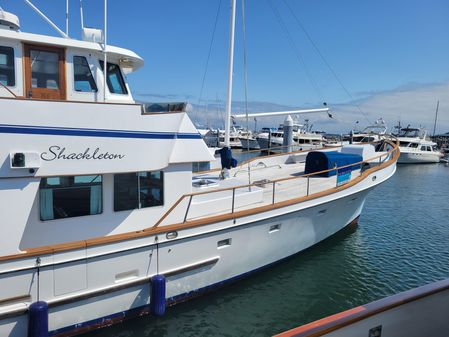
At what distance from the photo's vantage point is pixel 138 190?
6.11 meters

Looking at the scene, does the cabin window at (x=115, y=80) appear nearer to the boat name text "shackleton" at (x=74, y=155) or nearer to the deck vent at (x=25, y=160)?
the boat name text "shackleton" at (x=74, y=155)

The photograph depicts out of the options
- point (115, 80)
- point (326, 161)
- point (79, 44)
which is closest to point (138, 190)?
point (115, 80)

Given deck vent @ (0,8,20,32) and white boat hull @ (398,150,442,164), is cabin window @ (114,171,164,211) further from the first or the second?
white boat hull @ (398,150,442,164)

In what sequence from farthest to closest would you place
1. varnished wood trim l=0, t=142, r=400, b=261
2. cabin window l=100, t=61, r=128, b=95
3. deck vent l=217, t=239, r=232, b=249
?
deck vent l=217, t=239, r=232, b=249 → cabin window l=100, t=61, r=128, b=95 → varnished wood trim l=0, t=142, r=400, b=261

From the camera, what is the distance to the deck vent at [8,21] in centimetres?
561

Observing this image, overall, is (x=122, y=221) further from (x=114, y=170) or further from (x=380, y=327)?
(x=380, y=327)

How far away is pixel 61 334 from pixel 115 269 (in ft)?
4.01

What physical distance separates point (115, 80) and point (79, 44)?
0.94 metres

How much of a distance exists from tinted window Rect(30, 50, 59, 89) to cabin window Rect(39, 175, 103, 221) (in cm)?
154

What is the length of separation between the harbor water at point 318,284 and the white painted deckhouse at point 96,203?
14.7 inches

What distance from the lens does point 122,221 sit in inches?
235

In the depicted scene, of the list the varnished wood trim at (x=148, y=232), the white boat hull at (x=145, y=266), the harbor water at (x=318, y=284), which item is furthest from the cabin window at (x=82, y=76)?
the harbor water at (x=318, y=284)

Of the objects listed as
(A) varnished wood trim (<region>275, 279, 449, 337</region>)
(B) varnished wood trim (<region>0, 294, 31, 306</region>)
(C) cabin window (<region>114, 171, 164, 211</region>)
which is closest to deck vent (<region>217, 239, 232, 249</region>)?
(C) cabin window (<region>114, 171, 164, 211</region>)

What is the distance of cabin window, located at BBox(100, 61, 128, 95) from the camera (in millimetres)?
6352
